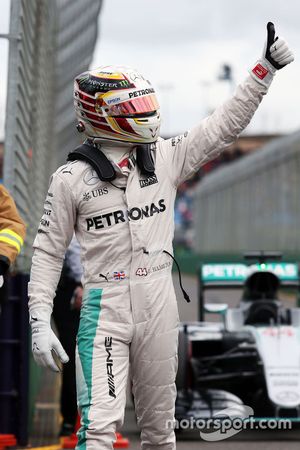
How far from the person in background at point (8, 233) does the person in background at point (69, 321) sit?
83.1 inches

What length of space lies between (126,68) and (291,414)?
3.30 metres

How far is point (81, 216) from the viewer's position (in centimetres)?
523

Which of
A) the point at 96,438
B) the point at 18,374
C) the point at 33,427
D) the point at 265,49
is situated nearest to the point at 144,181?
the point at 265,49

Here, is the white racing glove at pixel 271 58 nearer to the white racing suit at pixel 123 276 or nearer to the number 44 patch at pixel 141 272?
the white racing suit at pixel 123 276

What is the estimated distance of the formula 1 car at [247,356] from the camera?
7.94 metres

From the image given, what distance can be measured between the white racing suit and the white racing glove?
47mm

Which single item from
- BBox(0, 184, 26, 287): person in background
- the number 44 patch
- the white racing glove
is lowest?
the number 44 patch

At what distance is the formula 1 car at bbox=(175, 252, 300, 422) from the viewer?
26.1ft

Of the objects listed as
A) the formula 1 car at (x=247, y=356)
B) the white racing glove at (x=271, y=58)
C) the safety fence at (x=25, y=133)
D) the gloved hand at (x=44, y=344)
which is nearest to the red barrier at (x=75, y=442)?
the safety fence at (x=25, y=133)

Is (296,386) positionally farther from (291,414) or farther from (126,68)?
(126,68)

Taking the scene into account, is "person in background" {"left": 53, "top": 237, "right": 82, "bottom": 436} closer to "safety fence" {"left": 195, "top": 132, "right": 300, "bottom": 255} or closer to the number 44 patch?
the number 44 patch

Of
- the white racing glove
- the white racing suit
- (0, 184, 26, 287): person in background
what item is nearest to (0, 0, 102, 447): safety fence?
(0, 184, 26, 287): person in background

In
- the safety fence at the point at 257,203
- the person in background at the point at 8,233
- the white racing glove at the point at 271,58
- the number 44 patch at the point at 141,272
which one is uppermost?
the safety fence at the point at 257,203

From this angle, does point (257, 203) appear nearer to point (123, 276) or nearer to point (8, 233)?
point (8, 233)
